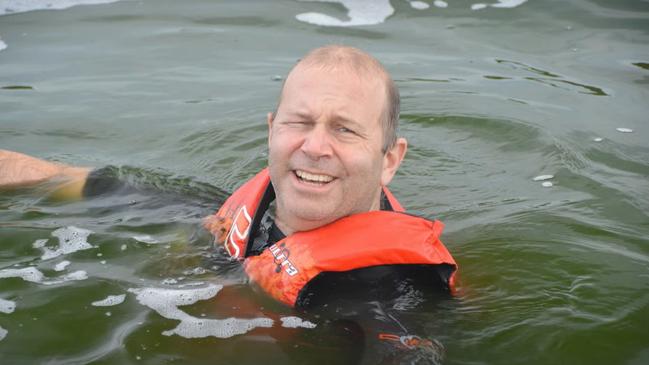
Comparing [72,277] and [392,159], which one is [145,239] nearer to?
[72,277]

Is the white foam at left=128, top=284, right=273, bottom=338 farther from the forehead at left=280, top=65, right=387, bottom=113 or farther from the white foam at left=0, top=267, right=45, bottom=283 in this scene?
the forehead at left=280, top=65, right=387, bottom=113

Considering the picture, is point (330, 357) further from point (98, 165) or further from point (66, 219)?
point (98, 165)

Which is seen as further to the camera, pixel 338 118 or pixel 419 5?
pixel 419 5

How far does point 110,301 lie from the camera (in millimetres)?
3488

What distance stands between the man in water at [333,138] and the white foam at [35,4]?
21.4ft

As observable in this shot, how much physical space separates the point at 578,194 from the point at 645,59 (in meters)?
3.33

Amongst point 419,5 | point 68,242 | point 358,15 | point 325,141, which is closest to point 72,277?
point 68,242

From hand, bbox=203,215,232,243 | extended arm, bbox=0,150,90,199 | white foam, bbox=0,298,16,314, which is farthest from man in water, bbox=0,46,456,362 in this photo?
extended arm, bbox=0,150,90,199

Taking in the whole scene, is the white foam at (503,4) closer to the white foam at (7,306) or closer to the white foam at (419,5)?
the white foam at (419,5)

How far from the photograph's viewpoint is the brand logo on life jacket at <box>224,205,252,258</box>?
155 inches

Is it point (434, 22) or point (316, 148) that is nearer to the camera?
point (316, 148)

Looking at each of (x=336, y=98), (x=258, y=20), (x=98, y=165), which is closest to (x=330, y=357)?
(x=336, y=98)

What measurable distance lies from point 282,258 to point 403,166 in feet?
7.63

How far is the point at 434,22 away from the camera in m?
8.91
